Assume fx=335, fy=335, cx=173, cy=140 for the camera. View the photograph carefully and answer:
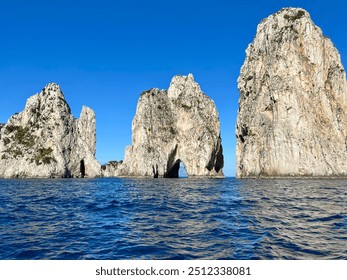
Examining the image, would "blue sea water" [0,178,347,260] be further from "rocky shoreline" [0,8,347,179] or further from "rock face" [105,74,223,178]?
"rock face" [105,74,223,178]

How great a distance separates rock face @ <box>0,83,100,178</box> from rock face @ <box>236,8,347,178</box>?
6782 centimetres

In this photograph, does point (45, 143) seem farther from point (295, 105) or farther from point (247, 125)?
point (295, 105)

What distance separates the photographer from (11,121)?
14588 centimetres

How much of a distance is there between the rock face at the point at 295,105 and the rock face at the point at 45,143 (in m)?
67.8

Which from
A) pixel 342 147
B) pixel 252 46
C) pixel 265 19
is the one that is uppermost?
pixel 265 19

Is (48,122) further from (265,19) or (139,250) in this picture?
(139,250)

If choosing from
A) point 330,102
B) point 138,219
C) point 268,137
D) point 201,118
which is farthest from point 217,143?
point 138,219

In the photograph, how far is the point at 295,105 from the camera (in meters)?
98.9

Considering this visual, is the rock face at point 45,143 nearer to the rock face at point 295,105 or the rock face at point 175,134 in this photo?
the rock face at point 175,134

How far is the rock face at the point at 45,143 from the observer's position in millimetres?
129375

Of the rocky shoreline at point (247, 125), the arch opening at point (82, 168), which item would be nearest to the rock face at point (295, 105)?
the rocky shoreline at point (247, 125)

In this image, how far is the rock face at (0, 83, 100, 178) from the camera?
5094 inches

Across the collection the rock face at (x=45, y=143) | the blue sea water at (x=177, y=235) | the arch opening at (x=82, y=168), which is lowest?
the blue sea water at (x=177, y=235)

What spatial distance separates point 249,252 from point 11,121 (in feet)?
504
